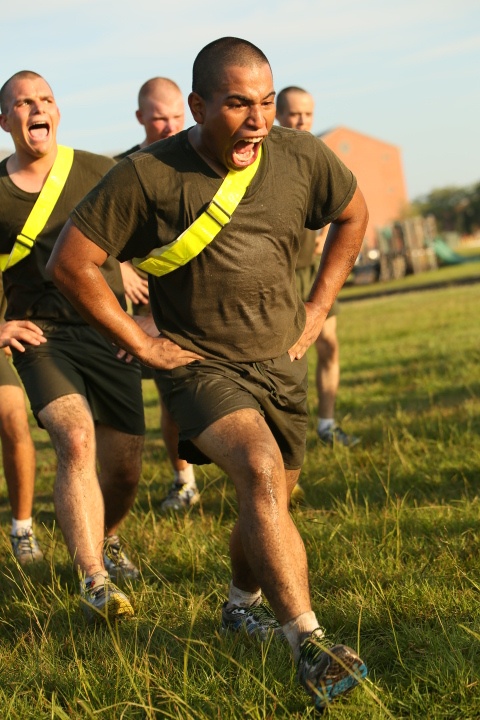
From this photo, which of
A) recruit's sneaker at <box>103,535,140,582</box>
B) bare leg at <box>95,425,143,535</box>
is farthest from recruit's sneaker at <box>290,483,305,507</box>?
recruit's sneaker at <box>103,535,140,582</box>

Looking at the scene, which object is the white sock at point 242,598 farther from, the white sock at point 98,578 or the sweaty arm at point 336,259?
the sweaty arm at point 336,259

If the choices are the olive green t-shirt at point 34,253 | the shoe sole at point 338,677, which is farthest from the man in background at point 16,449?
the shoe sole at point 338,677

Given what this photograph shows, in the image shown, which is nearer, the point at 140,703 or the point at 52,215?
the point at 140,703

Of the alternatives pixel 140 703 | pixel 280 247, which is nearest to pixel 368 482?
pixel 280 247

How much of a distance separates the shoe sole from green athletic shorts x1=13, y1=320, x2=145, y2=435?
2475 mm

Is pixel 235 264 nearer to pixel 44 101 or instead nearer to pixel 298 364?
pixel 298 364

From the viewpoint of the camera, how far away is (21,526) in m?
6.56

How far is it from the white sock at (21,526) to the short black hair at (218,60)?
3.23 metres

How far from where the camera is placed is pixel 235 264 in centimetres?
435

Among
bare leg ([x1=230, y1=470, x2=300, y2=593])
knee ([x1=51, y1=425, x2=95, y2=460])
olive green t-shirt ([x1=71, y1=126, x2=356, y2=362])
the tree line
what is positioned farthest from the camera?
the tree line

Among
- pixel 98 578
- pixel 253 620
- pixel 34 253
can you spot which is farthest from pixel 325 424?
pixel 253 620

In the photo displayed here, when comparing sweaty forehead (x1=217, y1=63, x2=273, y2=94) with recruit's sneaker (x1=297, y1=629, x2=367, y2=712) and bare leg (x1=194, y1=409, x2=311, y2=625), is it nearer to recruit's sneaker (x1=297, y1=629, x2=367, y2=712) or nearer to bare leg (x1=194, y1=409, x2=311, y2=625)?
bare leg (x1=194, y1=409, x2=311, y2=625)

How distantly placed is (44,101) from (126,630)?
2.99m

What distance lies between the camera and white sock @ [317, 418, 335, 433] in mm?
8635
